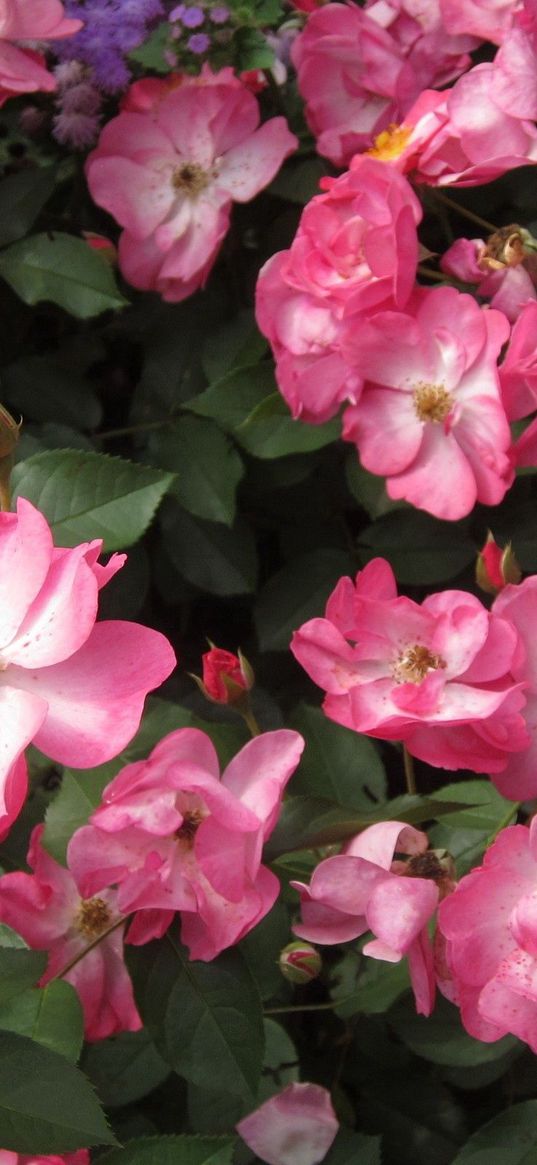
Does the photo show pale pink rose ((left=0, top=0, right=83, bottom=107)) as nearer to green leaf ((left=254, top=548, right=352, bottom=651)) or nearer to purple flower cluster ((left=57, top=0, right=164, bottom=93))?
purple flower cluster ((left=57, top=0, right=164, bottom=93))

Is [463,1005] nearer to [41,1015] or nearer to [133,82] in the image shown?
[41,1015]

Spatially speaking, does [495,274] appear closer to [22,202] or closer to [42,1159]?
[22,202]

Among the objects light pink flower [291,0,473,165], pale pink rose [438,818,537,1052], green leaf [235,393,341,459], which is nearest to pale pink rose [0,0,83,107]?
light pink flower [291,0,473,165]

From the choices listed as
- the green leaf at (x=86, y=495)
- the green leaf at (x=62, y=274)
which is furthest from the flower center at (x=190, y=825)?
the green leaf at (x=62, y=274)

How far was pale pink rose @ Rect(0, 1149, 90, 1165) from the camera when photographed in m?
0.65

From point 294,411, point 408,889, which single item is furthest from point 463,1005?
point 294,411

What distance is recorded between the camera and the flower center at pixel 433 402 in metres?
0.84

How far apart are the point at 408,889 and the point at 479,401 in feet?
1.12

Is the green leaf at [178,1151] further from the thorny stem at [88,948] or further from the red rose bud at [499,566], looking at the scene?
the red rose bud at [499,566]

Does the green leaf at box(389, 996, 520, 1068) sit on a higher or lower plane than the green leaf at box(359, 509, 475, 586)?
lower

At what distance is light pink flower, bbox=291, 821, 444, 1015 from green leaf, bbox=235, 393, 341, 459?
369 millimetres

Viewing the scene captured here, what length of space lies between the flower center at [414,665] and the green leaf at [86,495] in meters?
0.20

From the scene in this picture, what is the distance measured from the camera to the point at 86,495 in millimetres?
803

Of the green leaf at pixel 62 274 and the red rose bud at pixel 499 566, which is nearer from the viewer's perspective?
the red rose bud at pixel 499 566
